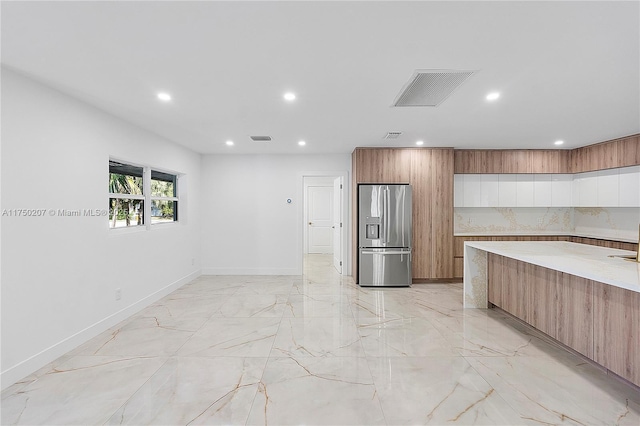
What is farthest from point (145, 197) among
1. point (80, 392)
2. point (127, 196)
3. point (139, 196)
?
point (80, 392)

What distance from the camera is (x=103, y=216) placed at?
3.37 meters

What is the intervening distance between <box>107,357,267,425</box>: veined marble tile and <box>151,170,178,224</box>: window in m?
2.77

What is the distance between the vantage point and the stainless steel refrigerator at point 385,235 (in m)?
5.19

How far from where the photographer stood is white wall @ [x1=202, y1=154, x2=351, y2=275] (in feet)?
19.9

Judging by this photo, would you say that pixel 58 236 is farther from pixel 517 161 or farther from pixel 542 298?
pixel 517 161

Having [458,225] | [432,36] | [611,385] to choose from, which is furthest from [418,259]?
[432,36]

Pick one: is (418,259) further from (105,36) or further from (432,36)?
(105,36)

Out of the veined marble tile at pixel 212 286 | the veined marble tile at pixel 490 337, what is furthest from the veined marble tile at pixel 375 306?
the veined marble tile at pixel 212 286

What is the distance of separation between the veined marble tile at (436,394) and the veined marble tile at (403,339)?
13 centimetres

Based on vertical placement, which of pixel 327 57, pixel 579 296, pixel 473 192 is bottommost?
pixel 579 296

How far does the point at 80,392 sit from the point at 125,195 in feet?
7.86

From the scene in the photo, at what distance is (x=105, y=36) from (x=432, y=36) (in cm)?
208

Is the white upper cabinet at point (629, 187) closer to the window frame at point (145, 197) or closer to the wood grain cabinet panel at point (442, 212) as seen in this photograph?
the wood grain cabinet panel at point (442, 212)

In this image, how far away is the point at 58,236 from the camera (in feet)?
9.11
